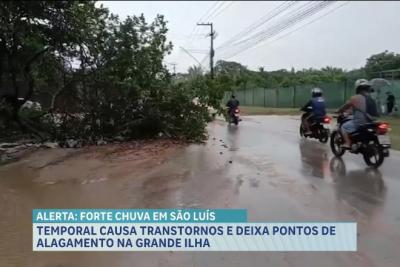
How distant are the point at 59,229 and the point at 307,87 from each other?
1578 inches

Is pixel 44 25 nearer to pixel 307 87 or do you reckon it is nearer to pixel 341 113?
pixel 341 113

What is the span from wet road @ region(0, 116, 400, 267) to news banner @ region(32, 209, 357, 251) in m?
0.09

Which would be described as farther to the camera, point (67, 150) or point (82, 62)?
point (82, 62)

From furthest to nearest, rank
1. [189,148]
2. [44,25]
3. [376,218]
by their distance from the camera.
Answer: [44,25] → [189,148] → [376,218]

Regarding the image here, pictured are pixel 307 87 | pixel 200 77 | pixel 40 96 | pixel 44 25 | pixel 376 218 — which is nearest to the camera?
pixel 376 218

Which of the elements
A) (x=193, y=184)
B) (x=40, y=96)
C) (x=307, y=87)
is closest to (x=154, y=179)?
(x=193, y=184)

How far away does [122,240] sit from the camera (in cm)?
544

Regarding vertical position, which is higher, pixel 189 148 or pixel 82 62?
pixel 82 62

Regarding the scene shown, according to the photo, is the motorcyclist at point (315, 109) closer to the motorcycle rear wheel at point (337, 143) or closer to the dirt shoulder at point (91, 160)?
the motorcycle rear wheel at point (337, 143)

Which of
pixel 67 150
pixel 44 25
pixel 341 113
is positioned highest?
pixel 44 25

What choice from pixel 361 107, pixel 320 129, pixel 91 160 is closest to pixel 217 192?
pixel 361 107

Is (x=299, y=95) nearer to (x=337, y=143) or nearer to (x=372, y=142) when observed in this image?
(x=337, y=143)

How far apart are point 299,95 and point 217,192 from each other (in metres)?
38.2

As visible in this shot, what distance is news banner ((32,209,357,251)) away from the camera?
539cm
